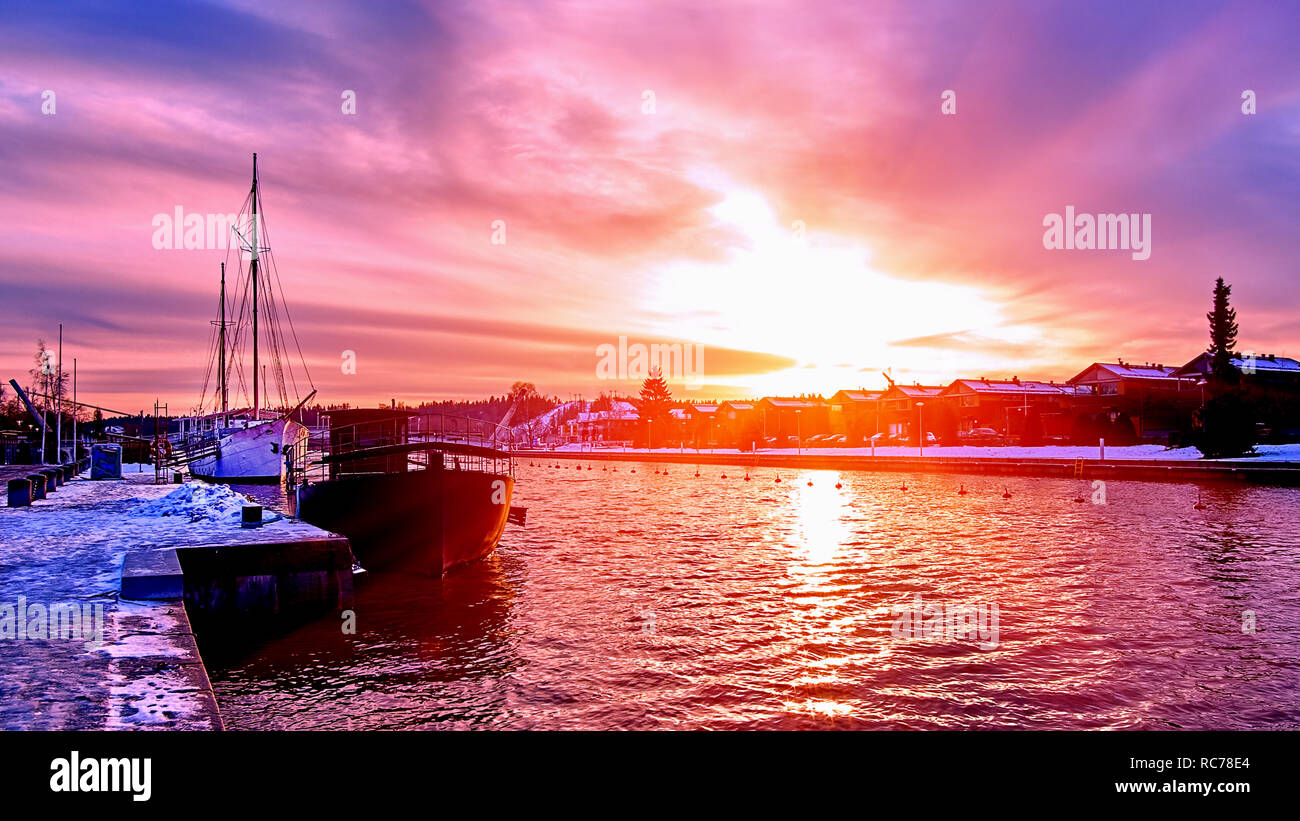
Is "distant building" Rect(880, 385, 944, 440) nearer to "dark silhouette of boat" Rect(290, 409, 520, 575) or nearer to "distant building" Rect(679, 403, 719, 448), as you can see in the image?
"distant building" Rect(679, 403, 719, 448)

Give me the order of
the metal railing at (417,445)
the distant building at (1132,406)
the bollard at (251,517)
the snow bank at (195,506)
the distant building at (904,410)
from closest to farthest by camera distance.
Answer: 1. the bollard at (251,517)
2. the snow bank at (195,506)
3. the metal railing at (417,445)
4. the distant building at (1132,406)
5. the distant building at (904,410)

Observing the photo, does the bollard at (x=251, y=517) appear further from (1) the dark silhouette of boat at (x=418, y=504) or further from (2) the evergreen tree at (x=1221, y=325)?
(2) the evergreen tree at (x=1221, y=325)

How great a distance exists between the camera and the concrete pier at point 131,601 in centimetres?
517

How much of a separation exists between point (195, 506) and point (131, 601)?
9281mm

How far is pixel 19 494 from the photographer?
747 inches

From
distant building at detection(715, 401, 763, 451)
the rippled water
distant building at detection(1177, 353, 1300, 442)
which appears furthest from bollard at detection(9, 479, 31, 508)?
distant building at detection(715, 401, 763, 451)

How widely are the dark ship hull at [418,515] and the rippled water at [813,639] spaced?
2.52ft

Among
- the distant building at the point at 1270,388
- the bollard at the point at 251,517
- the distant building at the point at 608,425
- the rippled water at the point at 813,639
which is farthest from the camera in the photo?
the distant building at the point at 608,425

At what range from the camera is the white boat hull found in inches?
1886

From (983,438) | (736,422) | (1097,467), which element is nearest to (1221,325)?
(983,438)

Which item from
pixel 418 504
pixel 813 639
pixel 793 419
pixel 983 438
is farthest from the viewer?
pixel 793 419

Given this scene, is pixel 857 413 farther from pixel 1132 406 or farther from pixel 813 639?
pixel 813 639

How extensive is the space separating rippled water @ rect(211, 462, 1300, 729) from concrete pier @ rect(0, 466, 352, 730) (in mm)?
1078
